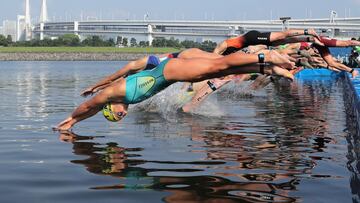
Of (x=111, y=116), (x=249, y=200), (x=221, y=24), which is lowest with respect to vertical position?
(x=249, y=200)

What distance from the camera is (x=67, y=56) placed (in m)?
142

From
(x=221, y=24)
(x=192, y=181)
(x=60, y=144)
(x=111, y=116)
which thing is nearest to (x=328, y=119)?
(x=111, y=116)

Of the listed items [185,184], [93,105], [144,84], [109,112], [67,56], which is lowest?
[185,184]

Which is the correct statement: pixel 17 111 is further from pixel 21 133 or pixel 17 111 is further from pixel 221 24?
pixel 221 24

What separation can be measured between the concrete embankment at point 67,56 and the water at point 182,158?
12583 centimetres

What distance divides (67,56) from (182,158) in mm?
136558

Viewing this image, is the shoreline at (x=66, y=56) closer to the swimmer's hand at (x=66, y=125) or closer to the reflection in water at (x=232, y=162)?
the swimmer's hand at (x=66, y=125)

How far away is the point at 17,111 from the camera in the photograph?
1631 centimetres

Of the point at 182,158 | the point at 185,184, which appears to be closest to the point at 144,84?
the point at 182,158

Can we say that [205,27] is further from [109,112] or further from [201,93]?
[109,112]

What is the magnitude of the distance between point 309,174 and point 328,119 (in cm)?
728

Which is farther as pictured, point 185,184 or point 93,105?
point 93,105

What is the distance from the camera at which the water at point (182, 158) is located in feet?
21.7

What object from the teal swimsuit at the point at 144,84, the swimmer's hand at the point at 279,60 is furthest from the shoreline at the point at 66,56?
the swimmer's hand at the point at 279,60
